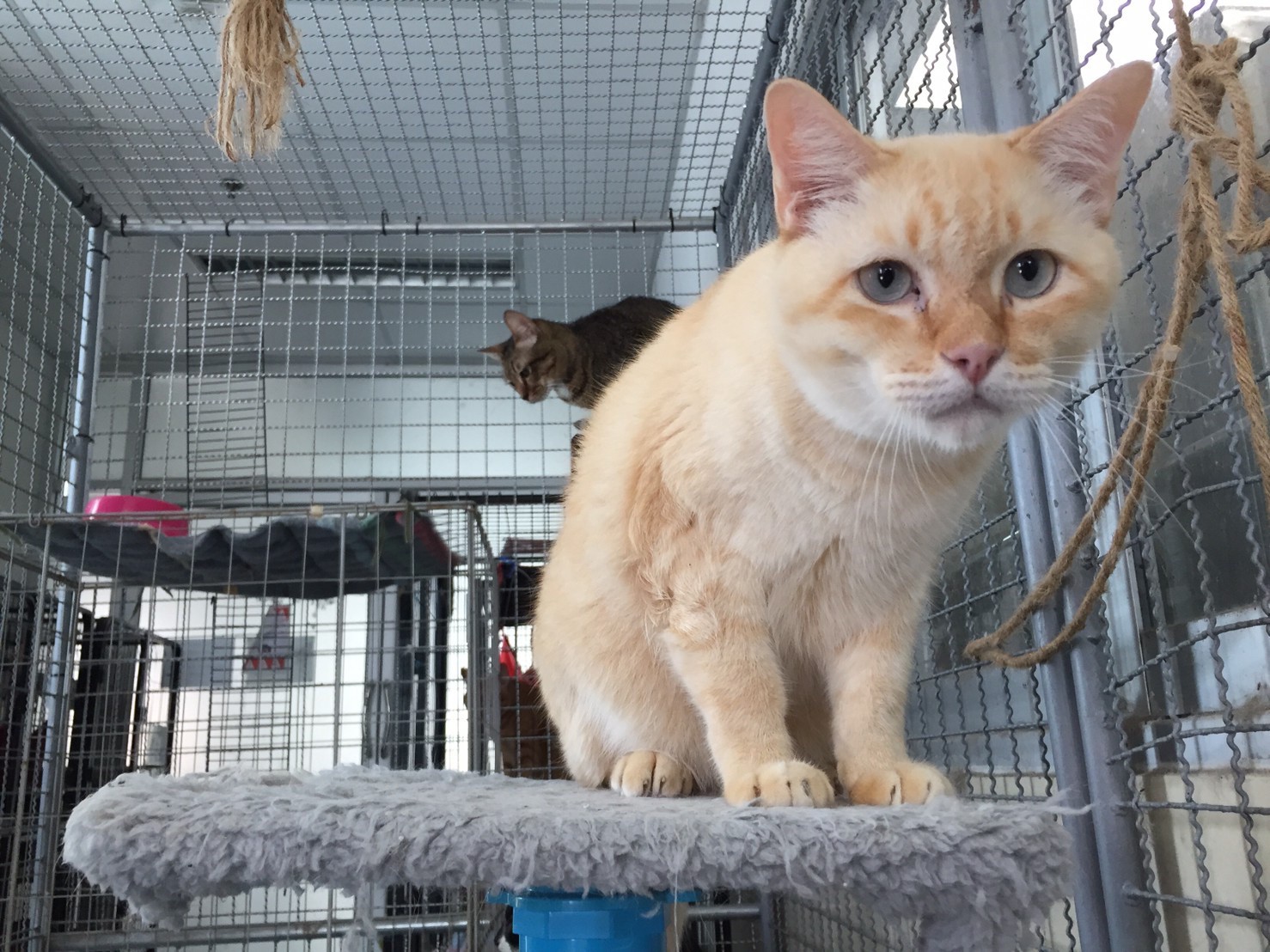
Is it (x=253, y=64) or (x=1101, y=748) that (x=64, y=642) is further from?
(x=1101, y=748)

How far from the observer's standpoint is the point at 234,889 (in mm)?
750

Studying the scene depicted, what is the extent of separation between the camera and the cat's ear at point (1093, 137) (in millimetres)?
831

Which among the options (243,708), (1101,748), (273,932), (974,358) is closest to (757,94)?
(974,358)

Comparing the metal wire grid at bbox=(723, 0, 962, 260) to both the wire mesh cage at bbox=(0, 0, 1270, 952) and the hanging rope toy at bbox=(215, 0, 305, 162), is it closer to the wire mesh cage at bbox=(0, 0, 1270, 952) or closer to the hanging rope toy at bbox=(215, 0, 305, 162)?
the wire mesh cage at bbox=(0, 0, 1270, 952)

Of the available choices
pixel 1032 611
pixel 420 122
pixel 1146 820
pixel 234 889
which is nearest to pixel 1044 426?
pixel 1032 611

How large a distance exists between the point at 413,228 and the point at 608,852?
7.32 feet

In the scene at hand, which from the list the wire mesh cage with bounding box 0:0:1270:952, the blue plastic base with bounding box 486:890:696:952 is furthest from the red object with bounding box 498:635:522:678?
the blue plastic base with bounding box 486:890:696:952

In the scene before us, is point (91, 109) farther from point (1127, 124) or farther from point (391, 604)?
point (1127, 124)

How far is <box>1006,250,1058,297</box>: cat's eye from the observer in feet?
2.83

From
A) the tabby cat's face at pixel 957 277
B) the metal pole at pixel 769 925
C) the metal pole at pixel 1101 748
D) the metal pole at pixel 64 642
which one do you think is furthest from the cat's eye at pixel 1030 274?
the metal pole at pixel 64 642

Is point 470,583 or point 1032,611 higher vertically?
point 470,583

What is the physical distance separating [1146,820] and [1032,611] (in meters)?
0.26

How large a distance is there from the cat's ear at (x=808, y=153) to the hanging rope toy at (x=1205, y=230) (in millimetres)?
280

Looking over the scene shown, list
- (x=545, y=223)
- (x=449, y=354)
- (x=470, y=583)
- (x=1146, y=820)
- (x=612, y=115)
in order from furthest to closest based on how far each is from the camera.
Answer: (x=449, y=354)
(x=612, y=115)
(x=545, y=223)
(x=470, y=583)
(x=1146, y=820)
